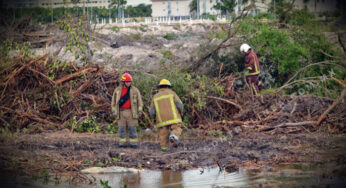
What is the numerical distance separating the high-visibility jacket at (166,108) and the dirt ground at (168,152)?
0.57 m

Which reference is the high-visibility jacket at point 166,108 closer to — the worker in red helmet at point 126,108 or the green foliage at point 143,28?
the worker in red helmet at point 126,108

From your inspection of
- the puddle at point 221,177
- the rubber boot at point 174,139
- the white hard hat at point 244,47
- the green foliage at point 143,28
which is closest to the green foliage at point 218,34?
the white hard hat at point 244,47

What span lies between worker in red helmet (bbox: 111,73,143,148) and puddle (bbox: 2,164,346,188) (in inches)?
74.8

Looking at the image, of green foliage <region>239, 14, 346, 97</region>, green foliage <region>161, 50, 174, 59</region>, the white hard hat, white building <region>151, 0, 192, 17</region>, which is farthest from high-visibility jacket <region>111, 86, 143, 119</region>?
white building <region>151, 0, 192, 17</region>

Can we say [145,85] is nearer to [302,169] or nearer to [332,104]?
[332,104]

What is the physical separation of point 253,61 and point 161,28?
151ft

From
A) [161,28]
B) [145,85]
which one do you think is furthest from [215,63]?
[161,28]

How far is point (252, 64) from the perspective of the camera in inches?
513

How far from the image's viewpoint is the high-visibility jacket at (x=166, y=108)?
9.19 meters

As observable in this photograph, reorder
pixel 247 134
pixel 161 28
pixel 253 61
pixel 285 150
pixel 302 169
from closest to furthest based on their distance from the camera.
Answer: pixel 302 169 < pixel 285 150 < pixel 247 134 < pixel 253 61 < pixel 161 28

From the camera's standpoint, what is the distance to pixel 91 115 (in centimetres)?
1155

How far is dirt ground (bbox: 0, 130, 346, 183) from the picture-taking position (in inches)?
311

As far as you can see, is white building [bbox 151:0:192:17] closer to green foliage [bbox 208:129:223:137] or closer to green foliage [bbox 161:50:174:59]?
green foliage [bbox 161:50:174:59]

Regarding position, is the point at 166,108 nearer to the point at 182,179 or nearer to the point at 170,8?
the point at 182,179
